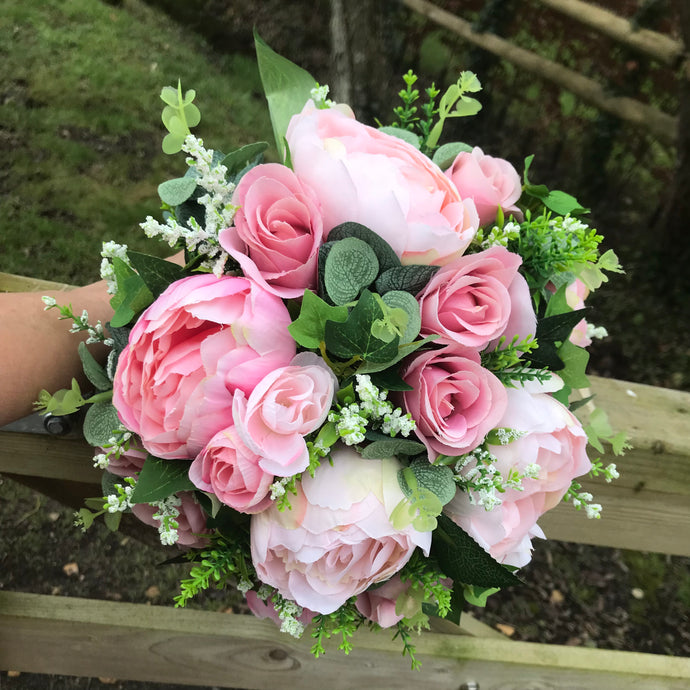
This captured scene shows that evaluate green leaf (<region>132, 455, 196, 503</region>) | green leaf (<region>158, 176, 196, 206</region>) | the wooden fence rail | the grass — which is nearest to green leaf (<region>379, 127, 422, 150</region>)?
green leaf (<region>158, 176, 196, 206</region>)

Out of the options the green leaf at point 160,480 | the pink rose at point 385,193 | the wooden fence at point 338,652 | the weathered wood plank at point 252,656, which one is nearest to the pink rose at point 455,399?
the pink rose at point 385,193

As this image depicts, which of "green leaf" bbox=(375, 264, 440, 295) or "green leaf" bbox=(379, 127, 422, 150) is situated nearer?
"green leaf" bbox=(375, 264, 440, 295)

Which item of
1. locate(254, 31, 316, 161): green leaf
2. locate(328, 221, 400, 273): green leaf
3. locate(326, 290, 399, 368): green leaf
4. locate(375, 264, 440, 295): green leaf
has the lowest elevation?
locate(326, 290, 399, 368): green leaf

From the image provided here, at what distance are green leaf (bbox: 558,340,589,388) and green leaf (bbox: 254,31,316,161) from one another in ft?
1.33

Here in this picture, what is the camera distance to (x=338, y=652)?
1228 mm

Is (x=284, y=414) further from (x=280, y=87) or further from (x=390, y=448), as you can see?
(x=280, y=87)

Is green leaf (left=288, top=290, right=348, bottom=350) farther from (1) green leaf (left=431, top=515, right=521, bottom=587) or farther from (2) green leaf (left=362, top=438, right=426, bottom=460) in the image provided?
(1) green leaf (left=431, top=515, right=521, bottom=587)

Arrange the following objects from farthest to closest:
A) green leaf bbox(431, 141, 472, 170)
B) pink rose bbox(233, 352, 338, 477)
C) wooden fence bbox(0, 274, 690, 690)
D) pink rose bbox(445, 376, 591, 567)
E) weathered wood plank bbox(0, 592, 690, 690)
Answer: weathered wood plank bbox(0, 592, 690, 690), wooden fence bbox(0, 274, 690, 690), green leaf bbox(431, 141, 472, 170), pink rose bbox(445, 376, 591, 567), pink rose bbox(233, 352, 338, 477)

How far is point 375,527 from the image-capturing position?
0.57 metres

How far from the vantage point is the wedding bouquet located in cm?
55

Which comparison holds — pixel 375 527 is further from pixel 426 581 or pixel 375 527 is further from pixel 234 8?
pixel 234 8

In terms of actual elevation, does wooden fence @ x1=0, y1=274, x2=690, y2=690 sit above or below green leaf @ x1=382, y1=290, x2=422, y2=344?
below

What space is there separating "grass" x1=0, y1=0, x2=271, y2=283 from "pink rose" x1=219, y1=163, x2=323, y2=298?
7.38ft

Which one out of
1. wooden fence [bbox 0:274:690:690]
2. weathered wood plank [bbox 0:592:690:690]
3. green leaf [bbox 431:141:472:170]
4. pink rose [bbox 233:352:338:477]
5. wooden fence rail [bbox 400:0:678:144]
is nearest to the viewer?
pink rose [bbox 233:352:338:477]
